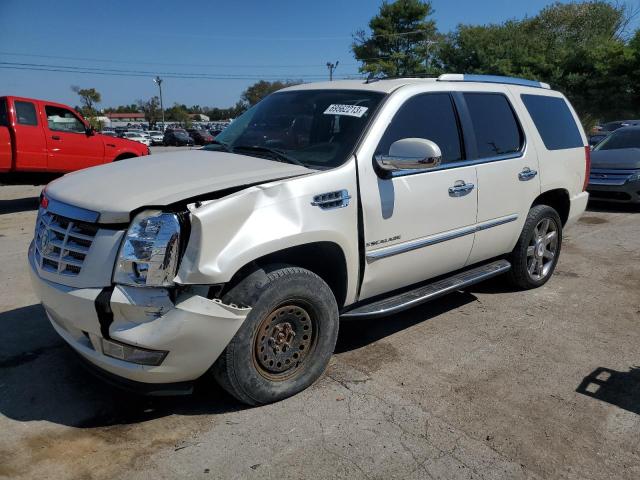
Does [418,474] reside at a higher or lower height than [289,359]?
lower

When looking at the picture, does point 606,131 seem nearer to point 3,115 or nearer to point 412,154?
point 3,115

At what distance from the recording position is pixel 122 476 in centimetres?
250

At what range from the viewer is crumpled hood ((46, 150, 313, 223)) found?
8.90 feet

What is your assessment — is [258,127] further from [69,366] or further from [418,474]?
[418,474]

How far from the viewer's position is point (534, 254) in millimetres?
5195

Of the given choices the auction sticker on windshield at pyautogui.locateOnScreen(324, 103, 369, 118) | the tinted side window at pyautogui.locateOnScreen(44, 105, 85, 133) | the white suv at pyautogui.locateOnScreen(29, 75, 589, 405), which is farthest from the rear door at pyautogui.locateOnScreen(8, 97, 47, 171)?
the auction sticker on windshield at pyautogui.locateOnScreen(324, 103, 369, 118)

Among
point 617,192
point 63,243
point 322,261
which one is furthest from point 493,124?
point 617,192

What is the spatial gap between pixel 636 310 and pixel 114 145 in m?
10.2

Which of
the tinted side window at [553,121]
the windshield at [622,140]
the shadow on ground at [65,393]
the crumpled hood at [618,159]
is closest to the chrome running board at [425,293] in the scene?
the shadow on ground at [65,393]

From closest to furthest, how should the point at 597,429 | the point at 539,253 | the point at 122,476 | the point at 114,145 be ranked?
the point at 122,476 < the point at 597,429 < the point at 539,253 < the point at 114,145

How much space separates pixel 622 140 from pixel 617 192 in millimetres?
1649

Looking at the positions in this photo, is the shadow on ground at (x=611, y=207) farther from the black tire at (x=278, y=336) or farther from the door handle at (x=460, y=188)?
the black tire at (x=278, y=336)

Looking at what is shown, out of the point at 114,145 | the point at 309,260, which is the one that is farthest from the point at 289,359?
the point at 114,145

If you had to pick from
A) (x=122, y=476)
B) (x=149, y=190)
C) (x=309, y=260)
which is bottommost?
(x=122, y=476)
